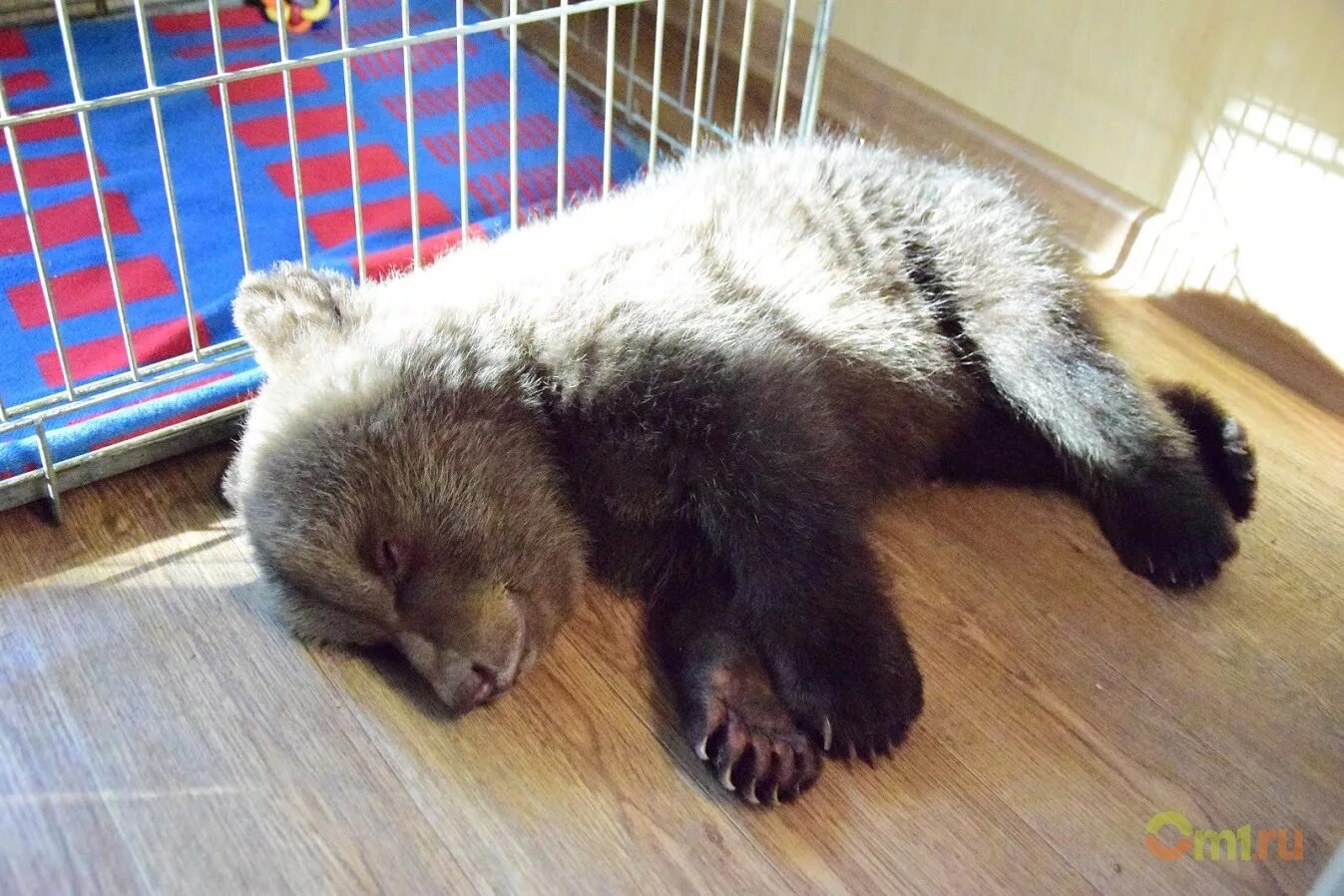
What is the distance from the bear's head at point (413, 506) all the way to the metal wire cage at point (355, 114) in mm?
337

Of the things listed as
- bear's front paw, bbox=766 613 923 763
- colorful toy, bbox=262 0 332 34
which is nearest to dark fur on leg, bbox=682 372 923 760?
bear's front paw, bbox=766 613 923 763

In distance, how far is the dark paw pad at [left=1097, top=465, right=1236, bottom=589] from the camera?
1.70 m

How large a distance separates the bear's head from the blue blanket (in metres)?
0.45

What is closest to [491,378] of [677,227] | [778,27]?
[677,227]

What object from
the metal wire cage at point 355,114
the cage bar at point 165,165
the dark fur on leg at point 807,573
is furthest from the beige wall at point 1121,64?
the cage bar at point 165,165

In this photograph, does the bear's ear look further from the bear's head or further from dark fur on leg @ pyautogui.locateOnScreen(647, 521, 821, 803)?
dark fur on leg @ pyautogui.locateOnScreen(647, 521, 821, 803)

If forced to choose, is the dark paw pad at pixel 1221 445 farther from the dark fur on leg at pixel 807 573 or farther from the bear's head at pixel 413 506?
the bear's head at pixel 413 506

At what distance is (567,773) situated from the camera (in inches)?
56.4

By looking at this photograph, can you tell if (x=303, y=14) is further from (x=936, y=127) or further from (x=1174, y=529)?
(x=1174, y=529)

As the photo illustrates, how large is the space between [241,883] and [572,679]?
0.48 m

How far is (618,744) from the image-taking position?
A: 1472 millimetres

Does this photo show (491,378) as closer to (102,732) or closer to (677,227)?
(677,227)

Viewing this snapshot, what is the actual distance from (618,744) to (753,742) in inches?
7.2

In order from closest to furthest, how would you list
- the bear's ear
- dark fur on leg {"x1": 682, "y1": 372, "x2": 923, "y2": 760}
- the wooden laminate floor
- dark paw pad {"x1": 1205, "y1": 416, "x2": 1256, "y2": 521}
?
the wooden laminate floor < dark fur on leg {"x1": 682, "y1": 372, "x2": 923, "y2": 760} < the bear's ear < dark paw pad {"x1": 1205, "y1": 416, "x2": 1256, "y2": 521}
